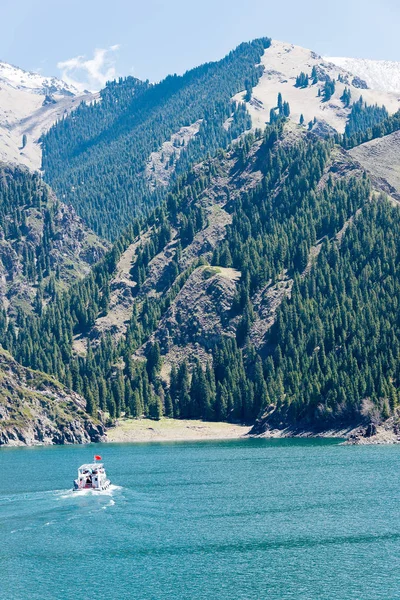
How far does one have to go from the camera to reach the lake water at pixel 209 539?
103888mm

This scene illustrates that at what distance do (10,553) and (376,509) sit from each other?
5468 centimetres

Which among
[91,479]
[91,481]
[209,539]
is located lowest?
[209,539]

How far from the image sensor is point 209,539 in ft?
411

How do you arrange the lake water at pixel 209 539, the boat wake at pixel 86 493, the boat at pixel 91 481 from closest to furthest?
the lake water at pixel 209 539
the boat wake at pixel 86 493
the boat at pixel 91 481

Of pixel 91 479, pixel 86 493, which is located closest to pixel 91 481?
pixel 91 479

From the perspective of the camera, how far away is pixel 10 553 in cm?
12062

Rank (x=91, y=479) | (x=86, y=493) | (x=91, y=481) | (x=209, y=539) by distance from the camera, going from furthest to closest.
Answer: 1. (x=91, y=481)
2. (x=91, y=479)
3. (x=86, y=493)
4. (x=209, y=539)

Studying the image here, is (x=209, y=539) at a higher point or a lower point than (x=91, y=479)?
lower

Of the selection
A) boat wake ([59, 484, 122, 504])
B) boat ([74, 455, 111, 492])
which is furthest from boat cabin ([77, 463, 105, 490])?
boat wake ([59, 484, 122, 504])

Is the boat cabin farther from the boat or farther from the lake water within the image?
the lake water

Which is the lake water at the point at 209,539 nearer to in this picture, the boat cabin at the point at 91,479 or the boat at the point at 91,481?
the boat at the point at 91,481

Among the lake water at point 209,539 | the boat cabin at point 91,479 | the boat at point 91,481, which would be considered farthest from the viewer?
the boat cabin at point 91,479

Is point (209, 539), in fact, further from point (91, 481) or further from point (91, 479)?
point (91, 481)

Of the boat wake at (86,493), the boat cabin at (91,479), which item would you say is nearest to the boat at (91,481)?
the boat cabin at (91,479)
